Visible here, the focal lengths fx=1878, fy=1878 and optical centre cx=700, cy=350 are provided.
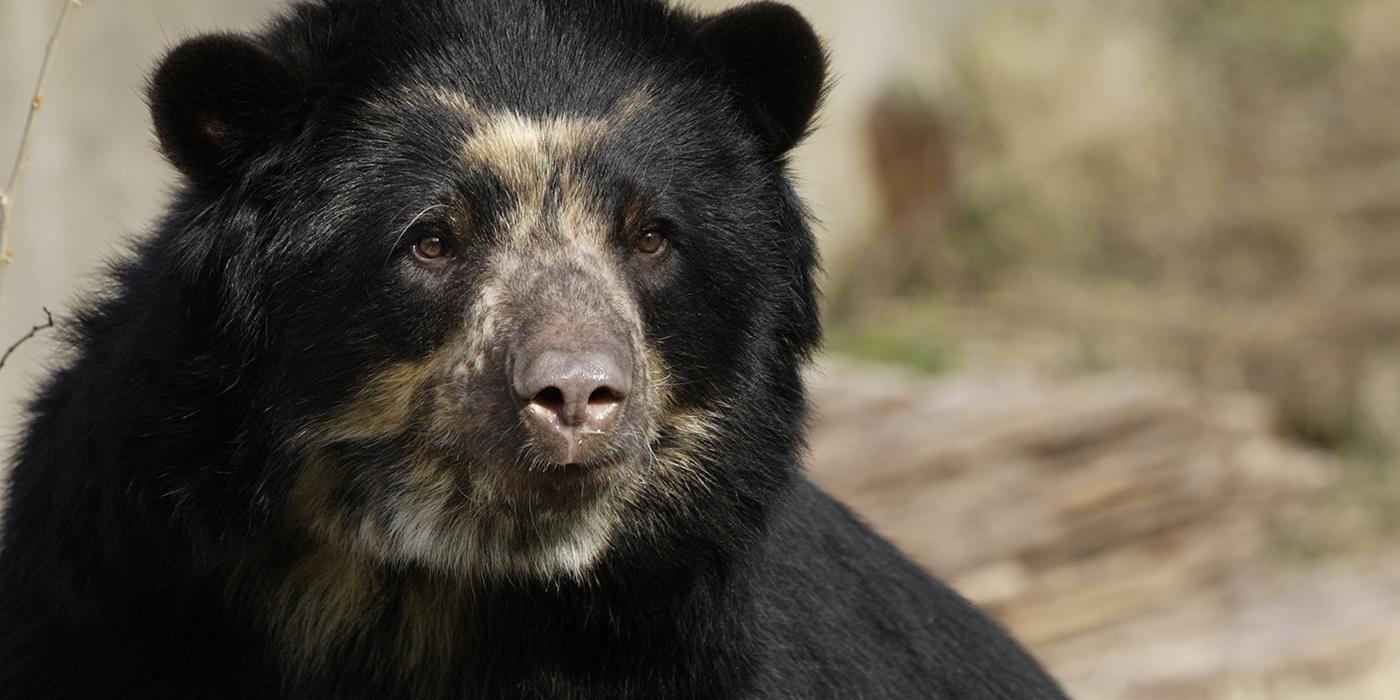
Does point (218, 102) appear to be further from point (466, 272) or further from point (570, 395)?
point (570, 395)

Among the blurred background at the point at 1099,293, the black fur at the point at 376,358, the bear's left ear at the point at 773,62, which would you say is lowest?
the black fur at the point at 376,358

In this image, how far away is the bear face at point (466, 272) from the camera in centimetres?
374

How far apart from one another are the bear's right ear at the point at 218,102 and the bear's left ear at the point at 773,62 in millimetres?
973

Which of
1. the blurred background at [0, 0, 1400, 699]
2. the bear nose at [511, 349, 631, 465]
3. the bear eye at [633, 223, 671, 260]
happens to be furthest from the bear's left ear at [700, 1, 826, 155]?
the blurred background at [0, 0, 1400, 699]

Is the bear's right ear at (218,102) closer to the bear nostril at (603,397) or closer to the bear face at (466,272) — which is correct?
the bear face at (466,272)

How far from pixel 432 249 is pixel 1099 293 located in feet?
34.4

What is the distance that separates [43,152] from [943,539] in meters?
4.32

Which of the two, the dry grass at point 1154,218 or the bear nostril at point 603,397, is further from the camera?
the dry grass at point 1154,218

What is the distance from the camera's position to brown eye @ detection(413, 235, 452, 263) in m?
3.85

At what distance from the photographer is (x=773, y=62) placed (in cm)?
426

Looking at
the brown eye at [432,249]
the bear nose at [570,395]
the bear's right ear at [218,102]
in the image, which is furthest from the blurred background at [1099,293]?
the bear nose at [570,395]

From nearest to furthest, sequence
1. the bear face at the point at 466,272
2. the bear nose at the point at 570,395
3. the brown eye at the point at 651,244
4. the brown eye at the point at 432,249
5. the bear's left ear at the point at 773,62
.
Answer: the bear nose at the point at 570,395 < the bear face at the point at 466,272 < the brown eye at the point at 432,249 < the brown eye at the point at 651,244 < the bear's left ear at the point at 773,62

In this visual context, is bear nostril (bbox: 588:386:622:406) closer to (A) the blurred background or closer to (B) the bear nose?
(B) the bear nose

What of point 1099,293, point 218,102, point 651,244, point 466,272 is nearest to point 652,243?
point 651,244
